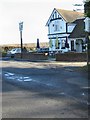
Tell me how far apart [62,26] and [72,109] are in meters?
55.0

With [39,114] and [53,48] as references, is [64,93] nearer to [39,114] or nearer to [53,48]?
[39,114]

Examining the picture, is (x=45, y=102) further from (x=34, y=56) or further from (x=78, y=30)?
(x=78, y=30)

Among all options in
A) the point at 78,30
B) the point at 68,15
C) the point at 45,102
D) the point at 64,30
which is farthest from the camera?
the point at 68,15

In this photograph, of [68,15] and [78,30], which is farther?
[68,15]

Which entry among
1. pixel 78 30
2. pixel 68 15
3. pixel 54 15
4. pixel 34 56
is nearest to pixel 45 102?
pixel 34 56

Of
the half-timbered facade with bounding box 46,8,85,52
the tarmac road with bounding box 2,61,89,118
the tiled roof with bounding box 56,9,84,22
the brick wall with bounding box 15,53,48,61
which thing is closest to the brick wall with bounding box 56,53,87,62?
the brick wall with bounding box 15,53,48,61

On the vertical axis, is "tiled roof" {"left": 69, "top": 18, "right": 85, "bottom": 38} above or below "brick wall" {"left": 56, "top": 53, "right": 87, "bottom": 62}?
above

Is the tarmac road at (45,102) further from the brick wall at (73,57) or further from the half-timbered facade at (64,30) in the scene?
the half-timbered facade at (64,30)

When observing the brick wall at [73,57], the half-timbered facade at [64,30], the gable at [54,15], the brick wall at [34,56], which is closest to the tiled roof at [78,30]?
the half-timbered facade at [64,30]

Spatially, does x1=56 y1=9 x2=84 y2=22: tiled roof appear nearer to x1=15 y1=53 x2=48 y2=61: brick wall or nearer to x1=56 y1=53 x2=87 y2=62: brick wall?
x1=15 y1=53 x2=48 y2=61: brick wall

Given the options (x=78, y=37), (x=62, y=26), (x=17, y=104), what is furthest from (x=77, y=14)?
(x=17, y=104)

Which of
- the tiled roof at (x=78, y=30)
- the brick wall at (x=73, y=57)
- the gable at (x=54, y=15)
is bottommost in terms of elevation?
the brick wall at (x=73, y=57)

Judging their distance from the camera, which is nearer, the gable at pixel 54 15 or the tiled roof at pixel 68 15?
the tiled roof at pixel 68 15

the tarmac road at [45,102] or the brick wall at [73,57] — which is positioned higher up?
the brick wall at [73,57]
